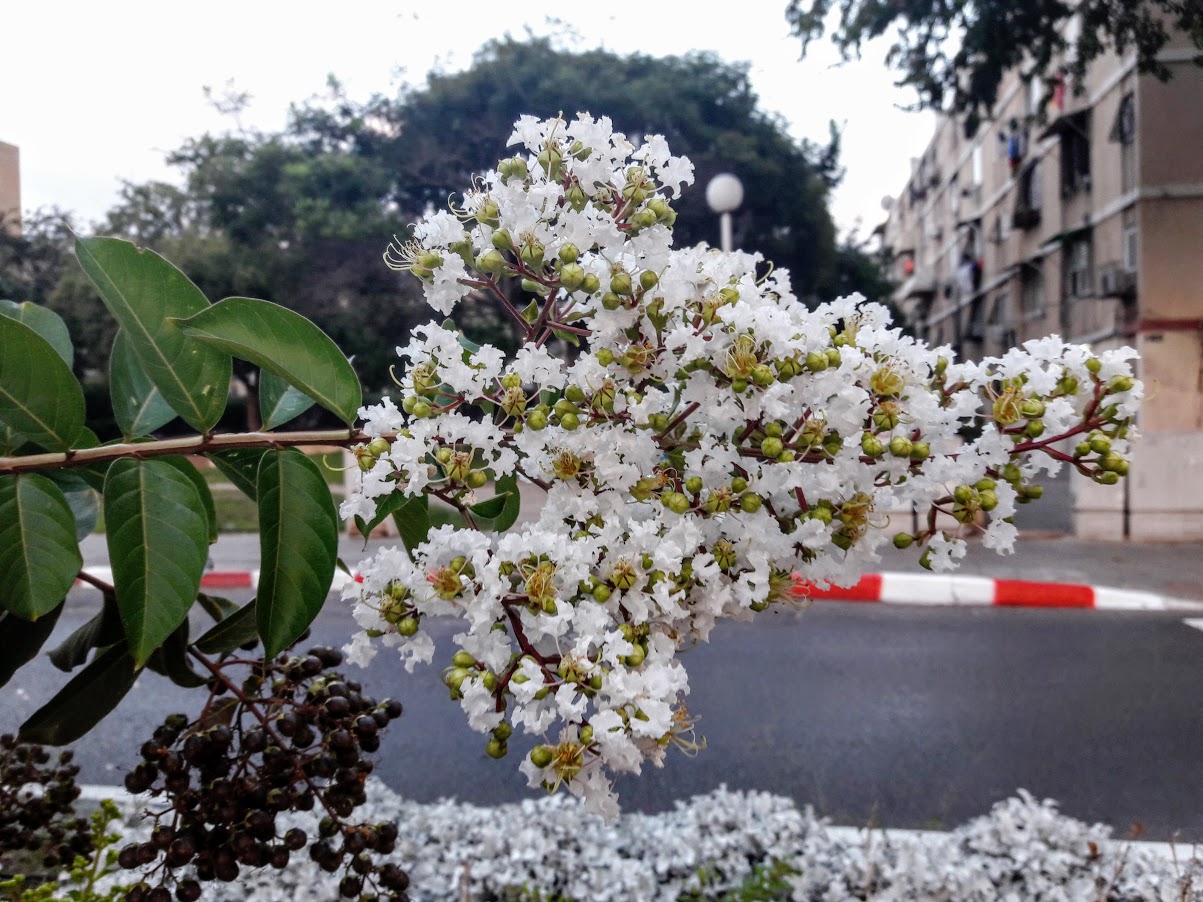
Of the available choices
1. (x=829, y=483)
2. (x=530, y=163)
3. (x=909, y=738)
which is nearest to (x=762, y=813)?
(x=909, y=738)

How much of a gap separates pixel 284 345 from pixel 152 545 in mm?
172

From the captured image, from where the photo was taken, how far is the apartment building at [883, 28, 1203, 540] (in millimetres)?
6152

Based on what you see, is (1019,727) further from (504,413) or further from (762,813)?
(504,413)

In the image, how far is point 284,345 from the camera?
644mm

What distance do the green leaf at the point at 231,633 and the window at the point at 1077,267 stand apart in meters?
13.7

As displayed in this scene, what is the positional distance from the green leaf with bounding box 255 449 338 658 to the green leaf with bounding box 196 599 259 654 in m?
0.22

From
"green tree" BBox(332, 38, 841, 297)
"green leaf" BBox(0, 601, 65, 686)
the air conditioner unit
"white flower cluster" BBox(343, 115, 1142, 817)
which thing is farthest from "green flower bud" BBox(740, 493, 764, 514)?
the air conditioner unit

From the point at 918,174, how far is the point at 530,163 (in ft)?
84.0

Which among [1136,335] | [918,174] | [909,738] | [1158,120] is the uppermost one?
[918,174]

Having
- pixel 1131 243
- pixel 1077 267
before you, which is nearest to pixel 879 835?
pixel 1131 243

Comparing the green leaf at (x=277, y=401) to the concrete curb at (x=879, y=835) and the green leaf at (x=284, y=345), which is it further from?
the concrete curb at (x=879, y=835)

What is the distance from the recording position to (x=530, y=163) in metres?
0.69

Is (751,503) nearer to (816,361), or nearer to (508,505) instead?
(816,361)

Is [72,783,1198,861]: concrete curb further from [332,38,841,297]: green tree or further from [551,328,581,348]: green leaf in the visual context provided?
[332,38,841,297]: green tree
